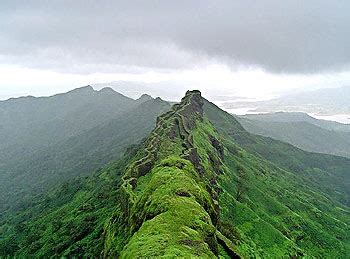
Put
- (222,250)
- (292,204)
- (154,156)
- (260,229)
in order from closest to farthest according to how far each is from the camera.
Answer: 1. (222,250)
2. (154,156)
3. (260,229)
4. (292,204)

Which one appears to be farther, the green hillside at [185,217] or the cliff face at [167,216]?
the green hillside at [185,217]

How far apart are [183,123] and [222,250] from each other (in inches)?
3754

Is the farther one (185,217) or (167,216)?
(167,216)

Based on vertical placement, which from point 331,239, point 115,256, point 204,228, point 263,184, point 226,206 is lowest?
point 331,239

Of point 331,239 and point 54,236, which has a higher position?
point 54,236

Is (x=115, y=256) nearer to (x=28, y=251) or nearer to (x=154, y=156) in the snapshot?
(x=154, y=156)

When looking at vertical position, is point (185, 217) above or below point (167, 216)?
below

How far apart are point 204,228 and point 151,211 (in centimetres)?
895

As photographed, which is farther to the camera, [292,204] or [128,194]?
[292,204]

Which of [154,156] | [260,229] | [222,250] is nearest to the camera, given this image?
[222,250]

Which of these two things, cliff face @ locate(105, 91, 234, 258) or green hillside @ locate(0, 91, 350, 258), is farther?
green hillside @ locate(0, 91, 350, 258)

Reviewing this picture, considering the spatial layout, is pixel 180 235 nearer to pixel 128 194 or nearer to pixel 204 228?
pixel 204 228

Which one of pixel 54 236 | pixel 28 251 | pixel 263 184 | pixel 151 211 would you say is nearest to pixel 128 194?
pixel 151 211

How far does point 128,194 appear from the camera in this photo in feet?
255
